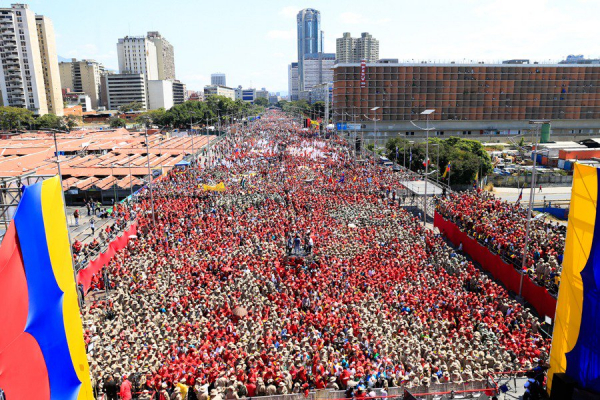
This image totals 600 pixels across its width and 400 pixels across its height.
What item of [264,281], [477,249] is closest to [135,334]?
[264,281]

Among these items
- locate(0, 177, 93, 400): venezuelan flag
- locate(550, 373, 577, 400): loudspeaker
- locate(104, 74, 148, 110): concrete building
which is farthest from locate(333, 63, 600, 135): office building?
locate(104, 74, 148, 110): concrete building

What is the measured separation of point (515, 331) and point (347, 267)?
704 cm

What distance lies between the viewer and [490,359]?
1212 centimetres

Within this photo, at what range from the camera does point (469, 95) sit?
85.9m

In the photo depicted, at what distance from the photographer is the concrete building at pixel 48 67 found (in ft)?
395

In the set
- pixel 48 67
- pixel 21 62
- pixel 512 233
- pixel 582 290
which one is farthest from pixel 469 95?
pixel 48 67

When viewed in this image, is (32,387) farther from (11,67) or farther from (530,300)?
(11,67)

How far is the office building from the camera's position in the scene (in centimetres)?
8388

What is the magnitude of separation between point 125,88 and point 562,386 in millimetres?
171128

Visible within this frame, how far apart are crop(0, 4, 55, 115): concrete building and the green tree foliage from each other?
93644mm

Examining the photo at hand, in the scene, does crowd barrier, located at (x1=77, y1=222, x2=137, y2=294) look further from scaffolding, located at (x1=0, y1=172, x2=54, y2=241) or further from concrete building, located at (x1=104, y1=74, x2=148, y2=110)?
A: concrete building, located at (x1=104, y1=74, x2=148, y2=110)

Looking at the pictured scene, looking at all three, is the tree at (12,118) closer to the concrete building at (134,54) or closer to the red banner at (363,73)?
the red banner at (363,73)

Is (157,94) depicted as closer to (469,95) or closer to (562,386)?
(469,95)

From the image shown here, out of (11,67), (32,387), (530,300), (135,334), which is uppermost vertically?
(11,67)
